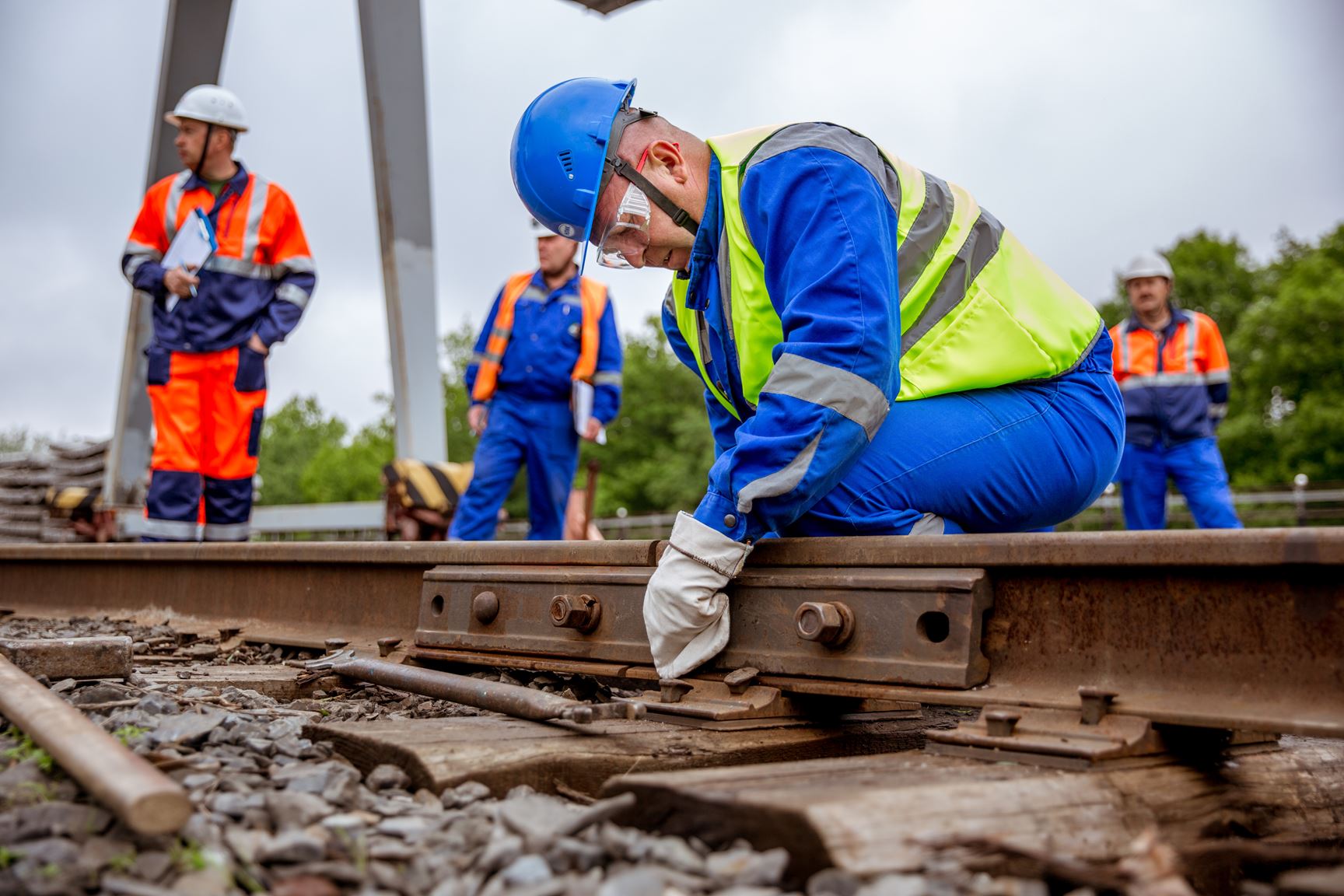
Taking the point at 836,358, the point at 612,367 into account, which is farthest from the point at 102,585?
the point at 836,358

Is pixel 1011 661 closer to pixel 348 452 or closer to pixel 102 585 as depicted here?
pixel 102 585

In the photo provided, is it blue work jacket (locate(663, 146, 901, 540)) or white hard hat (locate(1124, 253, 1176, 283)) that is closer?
blue work jacket (locate(663, 146, 901, 540))

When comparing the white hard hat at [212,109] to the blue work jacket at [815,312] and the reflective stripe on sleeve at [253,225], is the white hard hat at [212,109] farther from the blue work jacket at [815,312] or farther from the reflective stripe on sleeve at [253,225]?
the blue work jacket at [815,312]

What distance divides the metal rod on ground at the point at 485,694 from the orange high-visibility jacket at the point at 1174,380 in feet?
21.6

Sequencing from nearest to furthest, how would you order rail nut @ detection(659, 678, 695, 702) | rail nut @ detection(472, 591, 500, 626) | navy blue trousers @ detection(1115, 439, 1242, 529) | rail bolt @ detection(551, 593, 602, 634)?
rail nut @ detection(659, 678, 695, 702)
rail bolt @ detection(551, 593, 602, 634)
rail nut @ detection(472, 591, 500, 626)
navy blue trousers @ detection(1115, 439, 1242, 529)

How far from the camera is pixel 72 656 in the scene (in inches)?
120

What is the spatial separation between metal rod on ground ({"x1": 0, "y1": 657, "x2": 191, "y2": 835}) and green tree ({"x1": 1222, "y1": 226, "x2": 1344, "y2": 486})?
42.1m

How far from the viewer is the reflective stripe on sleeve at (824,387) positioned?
2.50 m

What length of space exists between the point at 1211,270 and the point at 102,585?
53.2 meters

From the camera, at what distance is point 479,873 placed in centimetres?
166

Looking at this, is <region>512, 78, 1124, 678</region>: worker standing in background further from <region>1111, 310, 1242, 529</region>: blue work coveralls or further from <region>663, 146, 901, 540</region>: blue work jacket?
<region>1111, 310, 1242, 529</region>: blue work coveralls

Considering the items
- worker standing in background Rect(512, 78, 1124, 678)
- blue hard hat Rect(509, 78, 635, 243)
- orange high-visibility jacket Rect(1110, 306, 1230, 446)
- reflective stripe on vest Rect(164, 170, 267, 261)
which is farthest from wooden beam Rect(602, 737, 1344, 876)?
orange high-visibility jacket Rect(1110, 306, 1230, 446)

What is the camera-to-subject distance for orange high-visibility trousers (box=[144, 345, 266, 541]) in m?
6.35

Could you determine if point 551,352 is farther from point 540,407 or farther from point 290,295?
point 290,295
